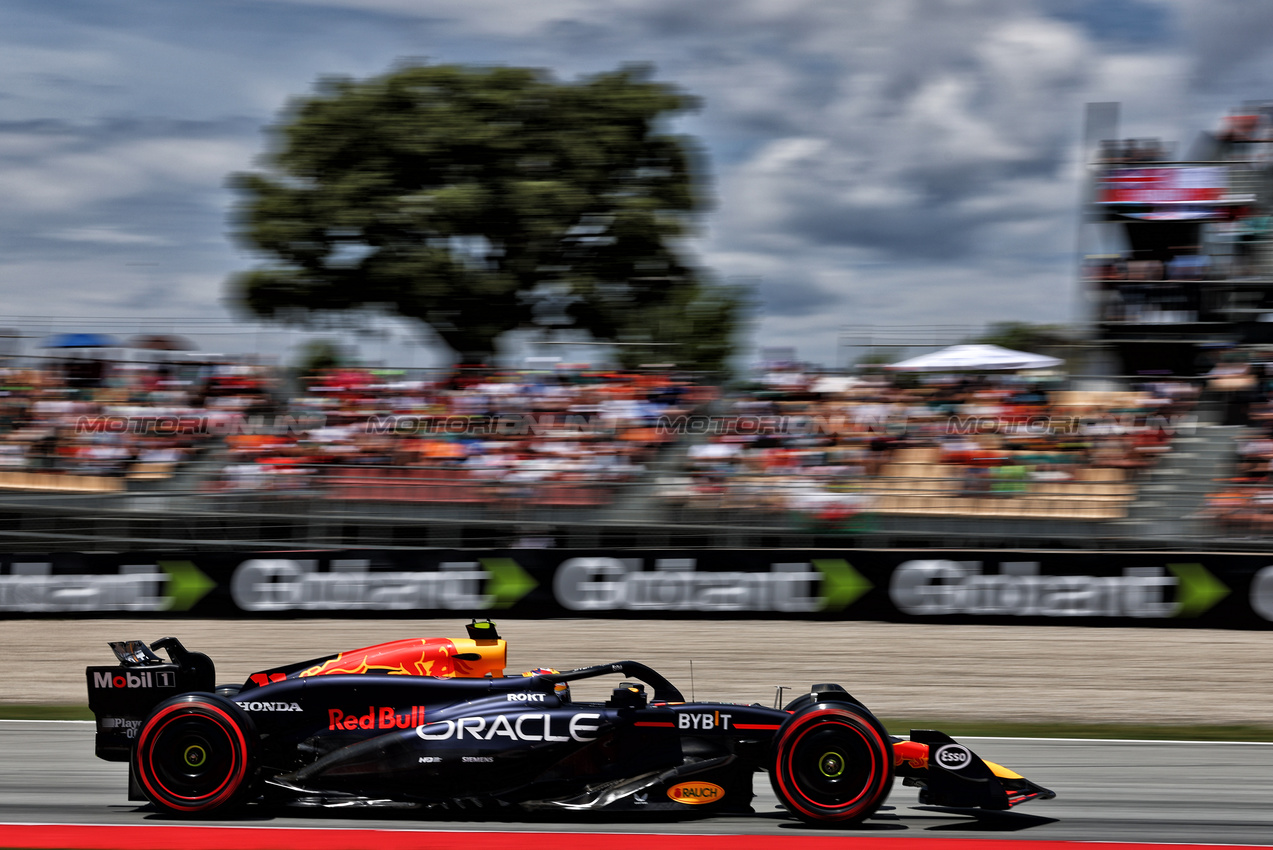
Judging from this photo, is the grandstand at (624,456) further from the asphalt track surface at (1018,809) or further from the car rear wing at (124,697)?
the car rear wing at (124,697)

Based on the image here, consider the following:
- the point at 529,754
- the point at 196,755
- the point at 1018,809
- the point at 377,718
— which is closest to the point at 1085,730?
the point at 1018,809

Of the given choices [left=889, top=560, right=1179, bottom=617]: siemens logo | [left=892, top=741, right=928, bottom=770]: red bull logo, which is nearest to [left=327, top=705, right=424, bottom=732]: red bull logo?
[left=892, top=741, right=928, bottom=770]: red bull logo

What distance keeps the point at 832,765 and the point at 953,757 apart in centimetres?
58

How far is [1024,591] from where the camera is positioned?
12.5m

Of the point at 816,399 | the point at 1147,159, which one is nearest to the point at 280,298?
the point at 816,399

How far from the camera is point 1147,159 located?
20672 millimetres

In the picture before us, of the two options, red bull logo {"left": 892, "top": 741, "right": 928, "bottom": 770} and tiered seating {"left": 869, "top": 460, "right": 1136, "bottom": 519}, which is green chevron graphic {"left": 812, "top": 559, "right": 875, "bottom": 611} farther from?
red bull logo {"left": 892, "top": 741, "right": 928, "bottom": 770}

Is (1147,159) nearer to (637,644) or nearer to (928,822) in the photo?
(637,644)

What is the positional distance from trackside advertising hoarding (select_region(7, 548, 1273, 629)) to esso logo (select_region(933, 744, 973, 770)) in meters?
6.98

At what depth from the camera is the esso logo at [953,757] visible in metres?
5.75

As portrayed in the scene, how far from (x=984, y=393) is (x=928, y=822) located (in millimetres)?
10109

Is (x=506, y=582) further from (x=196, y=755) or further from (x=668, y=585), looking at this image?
(x=196, y=755)

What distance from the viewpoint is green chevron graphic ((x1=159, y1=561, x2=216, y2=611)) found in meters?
13.1

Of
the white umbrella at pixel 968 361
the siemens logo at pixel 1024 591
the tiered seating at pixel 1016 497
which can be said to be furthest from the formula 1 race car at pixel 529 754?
the white umbrella at pixel 968 361
